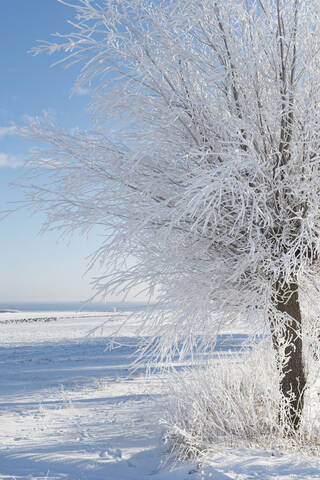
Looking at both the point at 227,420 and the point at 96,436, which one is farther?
the point at 96,436

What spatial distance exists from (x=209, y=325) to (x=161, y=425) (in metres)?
1.38

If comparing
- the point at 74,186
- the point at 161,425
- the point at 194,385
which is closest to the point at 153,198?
the point at 74,186

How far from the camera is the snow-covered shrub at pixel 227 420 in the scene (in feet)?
15.1

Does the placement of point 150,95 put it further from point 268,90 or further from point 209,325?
point 209,325

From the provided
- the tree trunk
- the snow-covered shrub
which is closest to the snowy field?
the snow-covered shrub

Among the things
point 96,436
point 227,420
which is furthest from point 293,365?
point 96,436

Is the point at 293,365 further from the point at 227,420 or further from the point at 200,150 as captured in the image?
the point at 200,150

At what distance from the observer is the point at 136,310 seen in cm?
484

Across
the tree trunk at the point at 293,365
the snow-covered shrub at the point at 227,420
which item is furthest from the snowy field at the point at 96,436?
the tree trunk at the point at 293,365

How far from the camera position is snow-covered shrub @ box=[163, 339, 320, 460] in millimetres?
4617

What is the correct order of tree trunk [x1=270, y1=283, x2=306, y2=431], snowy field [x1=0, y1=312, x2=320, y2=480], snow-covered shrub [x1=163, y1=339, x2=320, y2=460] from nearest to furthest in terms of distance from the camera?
1. snowy field [x1=0, y1=312, x2=320, y2=480]
2. snow-covered shrub [x1=163, y1=339, x2=320, y2=460]
3. tree trunk [x1=270, y1=283, x2=306, y2=431]

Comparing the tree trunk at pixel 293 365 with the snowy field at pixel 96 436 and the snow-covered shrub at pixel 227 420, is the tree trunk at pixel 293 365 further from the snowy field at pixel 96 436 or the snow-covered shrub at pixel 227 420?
the snowy field at pixel 96 436

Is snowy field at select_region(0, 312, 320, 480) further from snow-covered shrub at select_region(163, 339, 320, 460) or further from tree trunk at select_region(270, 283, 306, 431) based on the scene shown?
tree trunk at select_region(270, 283, 306, 431)

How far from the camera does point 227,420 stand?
15.8 ft
